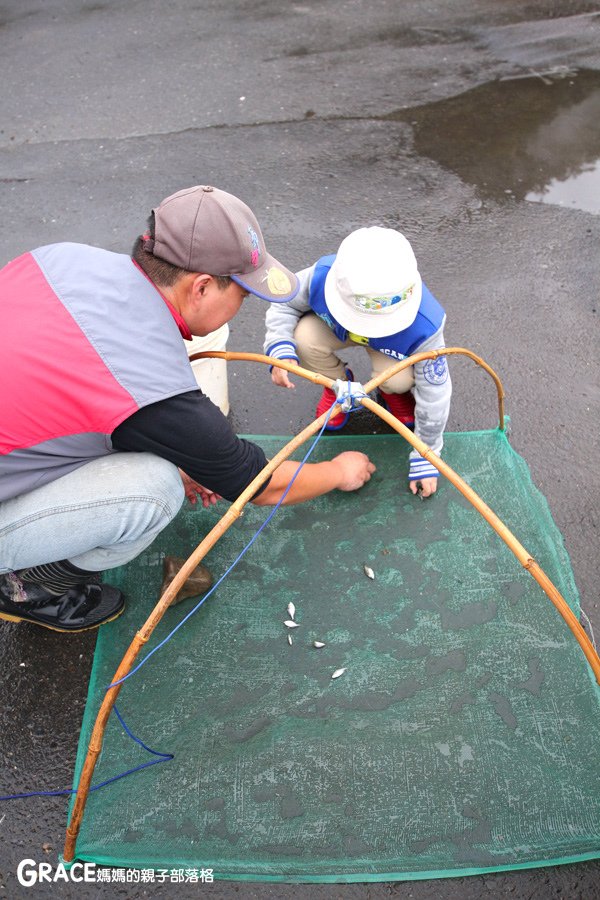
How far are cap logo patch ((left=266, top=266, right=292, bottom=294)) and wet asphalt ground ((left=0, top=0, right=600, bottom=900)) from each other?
1101 mm

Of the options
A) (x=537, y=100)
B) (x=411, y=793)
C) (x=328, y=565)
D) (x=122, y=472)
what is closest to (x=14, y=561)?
(x=122, y=472)

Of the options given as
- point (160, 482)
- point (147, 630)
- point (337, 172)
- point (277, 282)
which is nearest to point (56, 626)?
point (160, 482)

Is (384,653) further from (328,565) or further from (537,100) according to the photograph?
(537,100)

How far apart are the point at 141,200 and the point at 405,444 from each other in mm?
2360

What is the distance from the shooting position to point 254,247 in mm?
1848

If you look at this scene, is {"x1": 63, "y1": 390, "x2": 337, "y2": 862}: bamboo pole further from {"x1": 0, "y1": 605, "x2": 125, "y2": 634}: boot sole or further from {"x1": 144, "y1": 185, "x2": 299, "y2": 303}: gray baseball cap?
{"x1": 0, "y1": 605, "x2": 125, "y2": 634}: boot sole

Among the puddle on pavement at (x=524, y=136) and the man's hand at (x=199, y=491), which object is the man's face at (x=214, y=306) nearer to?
the man's hand at (x=199, y=491)

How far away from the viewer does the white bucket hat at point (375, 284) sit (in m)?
2.06

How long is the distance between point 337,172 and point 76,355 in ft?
9.76

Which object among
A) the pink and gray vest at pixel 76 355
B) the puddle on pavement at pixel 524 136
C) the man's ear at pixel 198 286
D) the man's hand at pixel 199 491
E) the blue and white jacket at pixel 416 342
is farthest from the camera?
the puddle on pavement at pixel 524 136

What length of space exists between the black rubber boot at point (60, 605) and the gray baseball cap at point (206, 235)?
115cm

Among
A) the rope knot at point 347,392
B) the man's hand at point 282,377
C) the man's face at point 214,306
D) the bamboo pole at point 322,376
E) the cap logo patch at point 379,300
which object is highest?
the man's face at point 214,306

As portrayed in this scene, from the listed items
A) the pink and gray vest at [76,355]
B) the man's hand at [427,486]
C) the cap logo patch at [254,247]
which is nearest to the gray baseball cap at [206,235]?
the cap logo patch at [254,247]

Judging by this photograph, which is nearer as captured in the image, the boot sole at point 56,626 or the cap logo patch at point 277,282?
the cap logo patch at point 277,282
